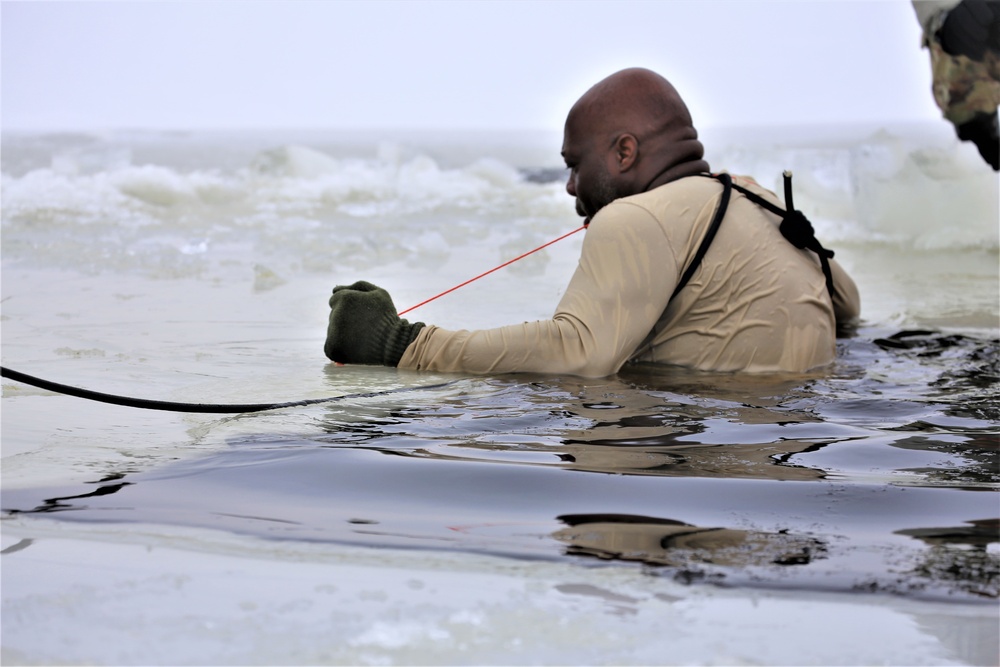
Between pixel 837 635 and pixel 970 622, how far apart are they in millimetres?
196

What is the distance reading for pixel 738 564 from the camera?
1742 millimetres

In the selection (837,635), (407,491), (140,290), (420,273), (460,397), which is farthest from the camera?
(420,273)

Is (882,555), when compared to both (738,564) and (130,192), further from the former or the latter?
(130,192)

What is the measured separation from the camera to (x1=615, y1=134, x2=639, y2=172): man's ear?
11.1 feet

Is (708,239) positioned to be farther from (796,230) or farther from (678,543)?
(678,543)

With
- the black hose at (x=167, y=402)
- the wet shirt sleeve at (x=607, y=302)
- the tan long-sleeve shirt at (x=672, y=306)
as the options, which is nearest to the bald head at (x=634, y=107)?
the tan long-sleeve shirt at (x=672, y=306)

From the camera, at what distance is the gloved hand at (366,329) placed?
3.43 metres

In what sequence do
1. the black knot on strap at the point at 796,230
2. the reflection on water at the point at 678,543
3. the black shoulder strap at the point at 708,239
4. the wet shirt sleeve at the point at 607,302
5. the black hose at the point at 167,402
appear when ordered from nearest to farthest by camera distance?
the reflection on water at the point at 678,543, the black hose at the point at 167,402, the wet shirt sleeve at the point at 607,302, the black shoulder strap at the point at 708,239, the black knot on strap at the point at 796,230

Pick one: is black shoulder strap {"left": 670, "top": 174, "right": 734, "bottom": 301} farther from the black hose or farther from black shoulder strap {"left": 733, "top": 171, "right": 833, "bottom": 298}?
the black hose

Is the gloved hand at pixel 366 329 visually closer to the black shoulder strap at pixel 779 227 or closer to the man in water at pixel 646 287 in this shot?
the man in water at pixel 646 287

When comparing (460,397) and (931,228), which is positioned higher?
(931,228)

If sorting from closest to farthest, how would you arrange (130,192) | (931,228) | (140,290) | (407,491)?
(407,491) → (140,290) → (931,228) → (130,192)

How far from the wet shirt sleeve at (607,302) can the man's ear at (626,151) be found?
272mm

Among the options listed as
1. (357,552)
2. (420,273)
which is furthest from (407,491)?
(420,273)
